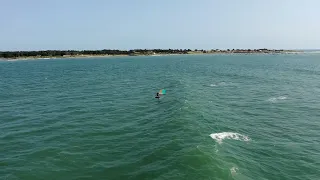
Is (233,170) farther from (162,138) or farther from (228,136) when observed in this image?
(162,138)

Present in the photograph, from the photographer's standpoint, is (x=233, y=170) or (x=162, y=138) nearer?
(x=233, y=170)

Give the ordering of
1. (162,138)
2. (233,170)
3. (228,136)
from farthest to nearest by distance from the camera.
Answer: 1. (228,136)
2. (162,138)
3. (233,170)

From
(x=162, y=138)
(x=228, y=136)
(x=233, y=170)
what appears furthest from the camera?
(x=228, y=136)

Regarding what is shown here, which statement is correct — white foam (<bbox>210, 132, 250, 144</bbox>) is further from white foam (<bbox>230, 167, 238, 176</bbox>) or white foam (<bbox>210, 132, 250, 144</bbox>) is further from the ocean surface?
white foam (<bbox>230, 167, 238, 176</bbox>)

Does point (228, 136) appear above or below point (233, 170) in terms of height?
above

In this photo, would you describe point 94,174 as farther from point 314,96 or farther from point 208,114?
point 314,96

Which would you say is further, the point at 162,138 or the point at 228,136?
the point at 228,136

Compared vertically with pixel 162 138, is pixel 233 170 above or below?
below

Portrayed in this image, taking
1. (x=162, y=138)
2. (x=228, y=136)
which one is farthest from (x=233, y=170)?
(x=162, y=138)

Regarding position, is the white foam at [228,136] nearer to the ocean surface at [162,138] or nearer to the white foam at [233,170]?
the ocean surface at [162,138]

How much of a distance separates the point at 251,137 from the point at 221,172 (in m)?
12.9

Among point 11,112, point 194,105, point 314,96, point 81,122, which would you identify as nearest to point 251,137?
point 194,105

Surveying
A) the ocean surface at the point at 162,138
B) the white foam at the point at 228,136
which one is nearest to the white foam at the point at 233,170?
→ the ocean surface at the point at 162,138

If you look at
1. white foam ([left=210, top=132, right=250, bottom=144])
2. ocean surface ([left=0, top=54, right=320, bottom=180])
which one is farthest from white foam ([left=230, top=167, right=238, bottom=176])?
white foam ([left=210, top=132, right=250, bottom=144])
